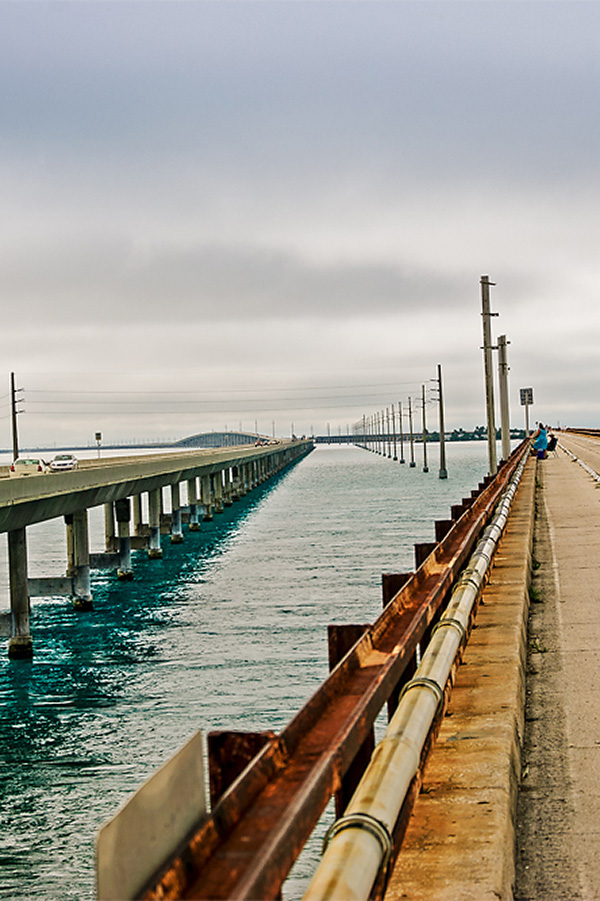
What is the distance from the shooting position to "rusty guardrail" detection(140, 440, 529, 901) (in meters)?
2.40

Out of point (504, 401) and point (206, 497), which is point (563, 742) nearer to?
point (504, 401)

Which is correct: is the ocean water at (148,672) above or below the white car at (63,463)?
below

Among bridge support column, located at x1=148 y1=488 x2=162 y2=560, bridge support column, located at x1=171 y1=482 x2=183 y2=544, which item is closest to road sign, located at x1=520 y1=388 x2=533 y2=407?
bridge support column, located at x1=171 y1=482 x2=183 y2=544

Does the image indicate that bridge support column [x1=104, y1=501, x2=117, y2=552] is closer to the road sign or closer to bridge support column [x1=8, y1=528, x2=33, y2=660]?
bridge support column [x1=8, y1=528, x2=33, y2=660]

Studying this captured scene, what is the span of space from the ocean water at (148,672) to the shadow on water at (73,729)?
3 centimetres

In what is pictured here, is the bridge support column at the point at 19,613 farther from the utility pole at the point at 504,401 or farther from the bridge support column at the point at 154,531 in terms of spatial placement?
the utility pole at the point at 504,401

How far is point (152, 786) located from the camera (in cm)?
Answer: 245

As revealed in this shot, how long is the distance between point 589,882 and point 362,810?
1.52m

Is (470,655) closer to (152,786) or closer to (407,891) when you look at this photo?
(407,891)

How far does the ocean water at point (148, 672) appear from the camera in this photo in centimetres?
1103

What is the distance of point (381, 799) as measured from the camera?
347cm

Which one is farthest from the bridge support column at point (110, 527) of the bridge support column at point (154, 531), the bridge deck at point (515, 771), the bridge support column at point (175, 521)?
the bridge deck at point (515, 771)

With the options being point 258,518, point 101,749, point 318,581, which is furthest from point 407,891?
point 258,518

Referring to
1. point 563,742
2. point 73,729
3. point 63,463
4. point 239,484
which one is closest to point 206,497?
point 63,463
